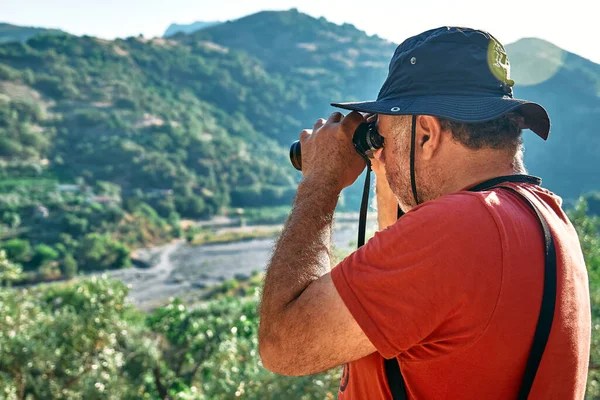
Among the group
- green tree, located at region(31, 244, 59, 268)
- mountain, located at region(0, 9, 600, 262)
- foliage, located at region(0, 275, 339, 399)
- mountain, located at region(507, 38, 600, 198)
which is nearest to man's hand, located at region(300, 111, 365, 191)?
foliage, located at region(0, 275, 339, 399)

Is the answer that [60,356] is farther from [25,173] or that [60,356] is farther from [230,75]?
[230,75]

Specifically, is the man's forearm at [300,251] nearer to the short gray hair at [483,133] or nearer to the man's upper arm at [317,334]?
the man's upper arm at [317,334]

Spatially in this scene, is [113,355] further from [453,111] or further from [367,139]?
[453,111]

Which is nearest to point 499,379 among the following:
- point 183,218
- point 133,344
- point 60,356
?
point 60,356

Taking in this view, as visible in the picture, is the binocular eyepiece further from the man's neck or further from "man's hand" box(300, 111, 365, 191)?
the man's neck

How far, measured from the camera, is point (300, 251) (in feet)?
3.22

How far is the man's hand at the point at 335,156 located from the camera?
1.13 m

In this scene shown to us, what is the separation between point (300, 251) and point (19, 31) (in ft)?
373

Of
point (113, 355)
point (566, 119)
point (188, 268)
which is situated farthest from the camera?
point (566, 119)

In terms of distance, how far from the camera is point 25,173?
166 ft

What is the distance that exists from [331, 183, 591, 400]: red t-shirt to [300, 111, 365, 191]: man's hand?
0.31 metres

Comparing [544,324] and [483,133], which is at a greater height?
[483,133]

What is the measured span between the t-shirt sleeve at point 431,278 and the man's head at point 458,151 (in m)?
0.15

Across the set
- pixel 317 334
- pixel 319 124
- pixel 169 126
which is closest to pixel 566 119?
pixel 169 126
